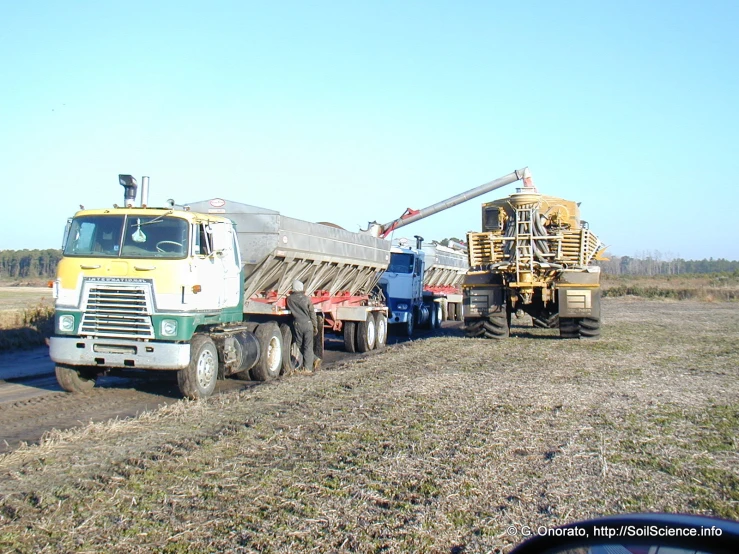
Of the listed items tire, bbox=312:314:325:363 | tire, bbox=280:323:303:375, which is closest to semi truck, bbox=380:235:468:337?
tire, bbox=312:314:325:363

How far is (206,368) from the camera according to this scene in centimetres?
1012

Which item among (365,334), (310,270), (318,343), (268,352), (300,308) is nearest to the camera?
(268,352)

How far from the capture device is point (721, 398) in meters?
9.34

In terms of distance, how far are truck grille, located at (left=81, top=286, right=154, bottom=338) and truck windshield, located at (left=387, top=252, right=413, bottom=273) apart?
526 inches

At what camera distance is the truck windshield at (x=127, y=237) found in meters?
9.69

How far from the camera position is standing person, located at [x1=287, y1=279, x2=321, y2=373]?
508 inches

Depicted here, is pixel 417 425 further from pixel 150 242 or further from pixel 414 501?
pixel 150 242

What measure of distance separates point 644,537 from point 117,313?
28.2 feet

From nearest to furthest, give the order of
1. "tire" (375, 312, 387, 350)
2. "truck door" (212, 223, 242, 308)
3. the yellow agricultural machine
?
1. "truck door" (212, 223, 242, 308)
2. the yellow agricultural machine
3. "tire" (375, 312, 387, 350)

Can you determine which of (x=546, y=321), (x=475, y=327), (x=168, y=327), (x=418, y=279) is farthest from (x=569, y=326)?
(x=168, y=327)

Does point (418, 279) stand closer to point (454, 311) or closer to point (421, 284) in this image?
point (421, 284)

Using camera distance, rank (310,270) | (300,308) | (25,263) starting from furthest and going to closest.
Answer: (25,263) < (310,270) < (300,308)

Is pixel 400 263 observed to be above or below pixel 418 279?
above

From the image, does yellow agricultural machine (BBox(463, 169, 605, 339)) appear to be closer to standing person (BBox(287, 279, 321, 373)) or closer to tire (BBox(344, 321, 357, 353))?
tire (BBox(344, 321, 357, 353))
